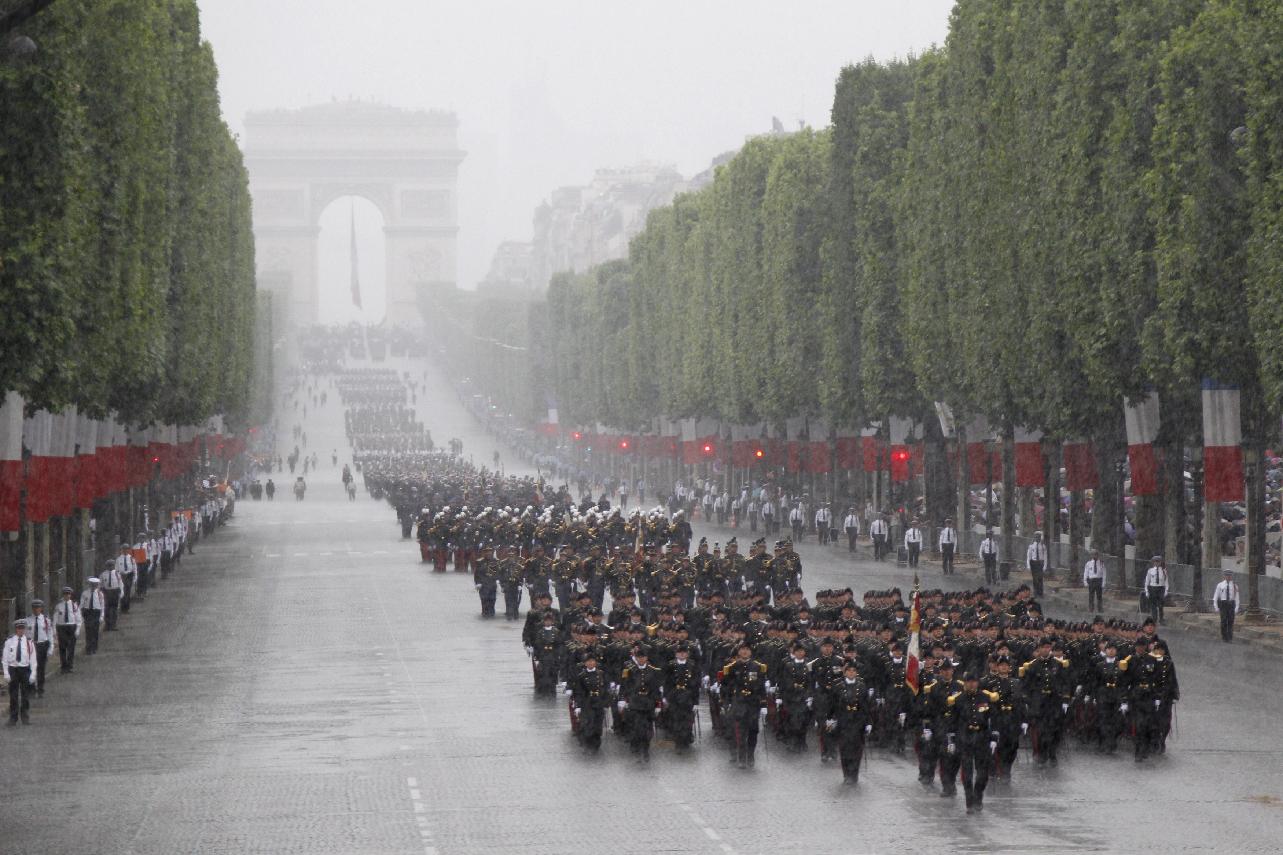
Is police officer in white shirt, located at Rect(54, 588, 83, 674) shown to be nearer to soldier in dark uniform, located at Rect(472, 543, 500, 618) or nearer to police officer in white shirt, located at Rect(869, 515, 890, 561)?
soldier in dark uniform, located at Rect(472, 543, 500, 618)

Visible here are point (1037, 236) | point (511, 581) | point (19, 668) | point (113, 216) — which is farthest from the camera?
point (1037, 236)

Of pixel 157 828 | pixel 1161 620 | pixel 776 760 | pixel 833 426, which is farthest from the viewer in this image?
pixel 833 426

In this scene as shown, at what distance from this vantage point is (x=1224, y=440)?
145 feet

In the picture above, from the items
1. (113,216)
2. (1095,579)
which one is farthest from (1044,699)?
(113,216)

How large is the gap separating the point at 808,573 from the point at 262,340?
8362 cm

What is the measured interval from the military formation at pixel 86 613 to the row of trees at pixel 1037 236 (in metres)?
19.0

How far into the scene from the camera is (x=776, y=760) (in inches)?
1108

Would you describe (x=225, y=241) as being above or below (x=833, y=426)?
above

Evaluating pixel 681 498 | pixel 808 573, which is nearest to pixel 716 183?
pixel 681 498

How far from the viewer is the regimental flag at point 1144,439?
48.8m

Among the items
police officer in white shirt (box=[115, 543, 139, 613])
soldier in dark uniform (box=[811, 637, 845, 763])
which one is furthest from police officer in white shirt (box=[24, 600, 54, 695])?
police officer in white shirt (box=[115, 543, 139, 613])

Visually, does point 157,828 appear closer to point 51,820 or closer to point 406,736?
point 51,820

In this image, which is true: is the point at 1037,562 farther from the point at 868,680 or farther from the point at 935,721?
the point at 935,721

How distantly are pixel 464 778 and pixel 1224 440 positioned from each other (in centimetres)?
2168
